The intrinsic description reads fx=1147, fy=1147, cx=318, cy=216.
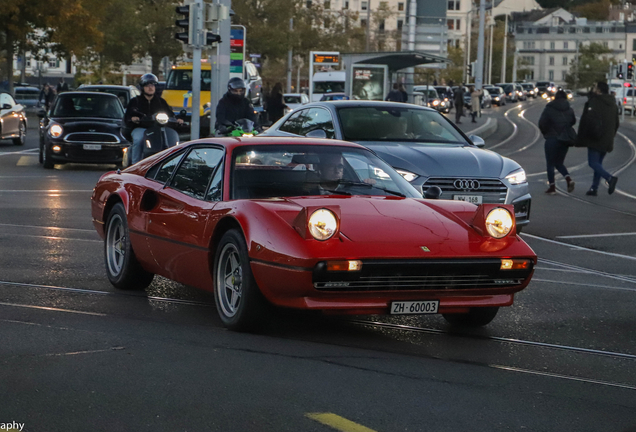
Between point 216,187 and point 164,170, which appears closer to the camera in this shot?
point 216,187

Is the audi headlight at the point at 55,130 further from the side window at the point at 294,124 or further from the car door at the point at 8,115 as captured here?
the car door at the point at 8,115

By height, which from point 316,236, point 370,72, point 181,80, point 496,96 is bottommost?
point 316,236

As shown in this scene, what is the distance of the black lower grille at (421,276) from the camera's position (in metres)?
6.48

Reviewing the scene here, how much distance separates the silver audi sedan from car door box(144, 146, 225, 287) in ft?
14.0

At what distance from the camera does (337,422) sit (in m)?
4.87

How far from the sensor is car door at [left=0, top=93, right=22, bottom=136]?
30458mm

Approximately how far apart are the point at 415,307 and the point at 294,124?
26.5ft

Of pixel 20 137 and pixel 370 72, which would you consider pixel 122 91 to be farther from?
pixel 370 72

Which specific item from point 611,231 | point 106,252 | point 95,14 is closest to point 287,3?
point 95,14

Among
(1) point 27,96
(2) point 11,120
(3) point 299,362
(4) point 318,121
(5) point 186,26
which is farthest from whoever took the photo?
(1) point 27,96

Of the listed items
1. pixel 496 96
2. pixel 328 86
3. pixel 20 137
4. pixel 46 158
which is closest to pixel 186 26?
pixel 46 158

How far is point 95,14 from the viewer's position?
53000 millimetres

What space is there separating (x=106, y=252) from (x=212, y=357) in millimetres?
3008

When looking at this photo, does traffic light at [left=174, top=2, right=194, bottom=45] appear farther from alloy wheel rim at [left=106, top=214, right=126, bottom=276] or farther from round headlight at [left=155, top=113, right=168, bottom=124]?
alloy wheel rim at [left=106, top=214, right=126, bottom=276]
